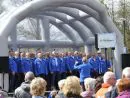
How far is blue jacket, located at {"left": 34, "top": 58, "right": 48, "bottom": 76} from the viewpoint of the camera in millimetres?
20859

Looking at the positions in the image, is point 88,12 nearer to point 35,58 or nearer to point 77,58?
point 77,58

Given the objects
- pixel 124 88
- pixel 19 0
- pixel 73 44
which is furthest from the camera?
pixel 19 0

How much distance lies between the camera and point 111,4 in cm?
4675

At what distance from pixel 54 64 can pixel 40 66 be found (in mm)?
949

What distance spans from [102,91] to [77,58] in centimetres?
1390

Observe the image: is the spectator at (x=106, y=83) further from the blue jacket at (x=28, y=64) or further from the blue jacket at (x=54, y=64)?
the blue jacket at (x=54, y=64)

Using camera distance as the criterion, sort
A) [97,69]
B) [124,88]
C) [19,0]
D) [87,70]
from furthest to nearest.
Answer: [19,0] < [97,69] < [87,70] < [124,88]

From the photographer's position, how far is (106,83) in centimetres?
809

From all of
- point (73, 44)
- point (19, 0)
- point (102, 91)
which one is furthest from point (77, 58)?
point (19, 0)

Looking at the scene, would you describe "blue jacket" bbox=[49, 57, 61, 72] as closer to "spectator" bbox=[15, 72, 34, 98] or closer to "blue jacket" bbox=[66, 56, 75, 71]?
"blue jacket" bbox=[66, 56, 75, 71]

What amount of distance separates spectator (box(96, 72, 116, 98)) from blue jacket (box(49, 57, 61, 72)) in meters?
13.1

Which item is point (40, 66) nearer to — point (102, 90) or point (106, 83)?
point (102, 90)

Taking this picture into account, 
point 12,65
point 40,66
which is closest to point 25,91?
point 12,65

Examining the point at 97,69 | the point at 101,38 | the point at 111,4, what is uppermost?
the point at 111,4
